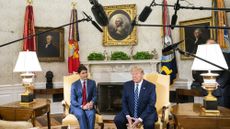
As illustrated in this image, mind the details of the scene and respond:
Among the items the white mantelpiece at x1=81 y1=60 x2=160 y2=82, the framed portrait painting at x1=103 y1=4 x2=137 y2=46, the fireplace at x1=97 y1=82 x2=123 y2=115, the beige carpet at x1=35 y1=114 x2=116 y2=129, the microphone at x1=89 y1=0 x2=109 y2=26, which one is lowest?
the beige carpet at x1=35 y1=114 x2=116 y2=129

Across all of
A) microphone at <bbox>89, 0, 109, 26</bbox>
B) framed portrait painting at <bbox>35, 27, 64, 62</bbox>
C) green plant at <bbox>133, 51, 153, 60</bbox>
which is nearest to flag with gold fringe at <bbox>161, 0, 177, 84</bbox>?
green plant at <bbox>133, 51, 153, 60</bbox>

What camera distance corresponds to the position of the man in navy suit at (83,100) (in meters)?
4.56

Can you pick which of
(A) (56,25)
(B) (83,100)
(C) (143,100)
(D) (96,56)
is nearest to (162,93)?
(C) (143,100)

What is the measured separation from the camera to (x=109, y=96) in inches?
307

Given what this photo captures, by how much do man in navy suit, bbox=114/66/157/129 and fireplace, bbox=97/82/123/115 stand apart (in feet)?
11.2

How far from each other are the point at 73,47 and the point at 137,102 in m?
4.14

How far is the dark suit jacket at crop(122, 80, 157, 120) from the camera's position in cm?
416

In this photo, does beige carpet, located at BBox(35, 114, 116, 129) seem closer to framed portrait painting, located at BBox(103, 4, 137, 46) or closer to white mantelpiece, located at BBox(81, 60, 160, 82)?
white mantelpiece, located at BBox(81, 60, 160, 82)

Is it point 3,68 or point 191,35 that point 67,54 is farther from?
point 191,35

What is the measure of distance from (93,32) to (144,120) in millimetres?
5025

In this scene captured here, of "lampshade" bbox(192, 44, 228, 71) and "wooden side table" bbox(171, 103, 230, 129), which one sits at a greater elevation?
"lampshade" bbox(192, 44, 228, 71)

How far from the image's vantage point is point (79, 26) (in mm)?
8508

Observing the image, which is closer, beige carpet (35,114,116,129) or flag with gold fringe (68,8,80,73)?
beige carpet (35,114,116,129)

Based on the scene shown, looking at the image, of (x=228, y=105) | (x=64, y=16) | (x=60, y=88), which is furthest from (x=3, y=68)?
(x=228, y=105)
